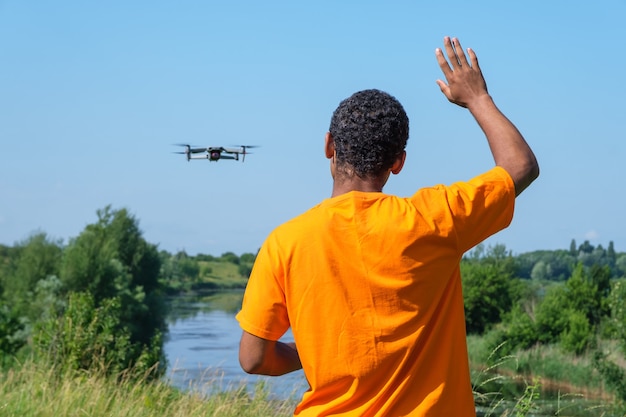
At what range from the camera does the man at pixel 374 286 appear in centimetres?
214

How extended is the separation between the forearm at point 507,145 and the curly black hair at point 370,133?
27 cm

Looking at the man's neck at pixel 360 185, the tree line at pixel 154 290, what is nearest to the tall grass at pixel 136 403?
the man's neck at pixel 360 185

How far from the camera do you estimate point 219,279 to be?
106m

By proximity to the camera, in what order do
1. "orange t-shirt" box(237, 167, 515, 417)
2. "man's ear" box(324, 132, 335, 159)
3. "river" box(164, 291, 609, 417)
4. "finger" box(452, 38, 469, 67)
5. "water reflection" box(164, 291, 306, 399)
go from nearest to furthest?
"orange t-shirt" box(237, 167, 515, 417) → "man's ear" box(324, 132, 335, 159) → "finger" box(452, 38, 469, 67) → "river" box(164, 291, 609, 417) → "water reflection" box(164, 291, 306, 399)

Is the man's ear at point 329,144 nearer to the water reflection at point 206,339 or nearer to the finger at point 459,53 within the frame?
the finger at point 459,53

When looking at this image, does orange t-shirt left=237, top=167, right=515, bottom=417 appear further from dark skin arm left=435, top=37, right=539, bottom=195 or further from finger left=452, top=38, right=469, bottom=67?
finger left=452, top=38, right=469, bottom=67

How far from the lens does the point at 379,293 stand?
2.15 meters

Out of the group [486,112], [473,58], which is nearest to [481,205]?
[486,112]

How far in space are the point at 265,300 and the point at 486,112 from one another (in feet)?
2.72

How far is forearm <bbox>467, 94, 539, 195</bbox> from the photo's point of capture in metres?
2.32

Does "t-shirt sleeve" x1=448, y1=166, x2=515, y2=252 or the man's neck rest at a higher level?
the man's neck

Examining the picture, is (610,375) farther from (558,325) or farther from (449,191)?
(449,191)

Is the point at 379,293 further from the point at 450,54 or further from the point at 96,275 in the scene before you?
the point at 96,275

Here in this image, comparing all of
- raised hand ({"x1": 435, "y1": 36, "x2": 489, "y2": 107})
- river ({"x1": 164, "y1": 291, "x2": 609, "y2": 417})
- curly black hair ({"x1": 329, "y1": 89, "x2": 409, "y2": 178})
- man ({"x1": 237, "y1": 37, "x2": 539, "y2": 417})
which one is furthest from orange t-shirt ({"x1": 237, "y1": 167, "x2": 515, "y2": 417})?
river ({"x1": 164, "y1": 291, "x2": 609, "y2": 417})
